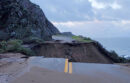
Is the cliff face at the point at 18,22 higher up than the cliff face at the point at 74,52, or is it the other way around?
the cliff face at the point at 18,22

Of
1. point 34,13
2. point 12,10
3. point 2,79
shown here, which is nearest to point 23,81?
point 2,79

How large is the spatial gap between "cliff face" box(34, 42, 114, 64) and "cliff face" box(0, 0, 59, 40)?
164 inches

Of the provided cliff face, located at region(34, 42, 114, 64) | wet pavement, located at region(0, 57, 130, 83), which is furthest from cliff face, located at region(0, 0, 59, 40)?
wet pavement, located at region(0, 57, 130, 83)

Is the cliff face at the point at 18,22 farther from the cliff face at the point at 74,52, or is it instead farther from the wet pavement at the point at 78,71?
the wet pavement at the point at 78,71

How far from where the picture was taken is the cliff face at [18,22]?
1157 inches

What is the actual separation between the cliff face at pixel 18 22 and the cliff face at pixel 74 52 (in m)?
4.17

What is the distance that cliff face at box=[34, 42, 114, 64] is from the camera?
26750 mm

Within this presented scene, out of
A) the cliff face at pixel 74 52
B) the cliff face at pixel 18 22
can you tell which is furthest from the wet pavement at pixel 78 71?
the cliff face at pixel 18 22

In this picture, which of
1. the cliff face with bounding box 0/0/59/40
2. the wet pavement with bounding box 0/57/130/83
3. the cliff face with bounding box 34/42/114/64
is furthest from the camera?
the cliff face with bounding box 0/0/59/40

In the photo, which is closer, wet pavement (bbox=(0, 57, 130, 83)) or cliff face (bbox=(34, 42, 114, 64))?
wet pavement (bbox=(0, 57, 130, 83))

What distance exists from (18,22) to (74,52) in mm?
10222

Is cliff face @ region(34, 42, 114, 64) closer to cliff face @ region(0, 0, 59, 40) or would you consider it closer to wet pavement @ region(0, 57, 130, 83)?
cliff face @ region(0, 0, 59, 40)

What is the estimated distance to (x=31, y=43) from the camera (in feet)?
89.0

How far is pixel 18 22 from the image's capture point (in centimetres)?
3056
